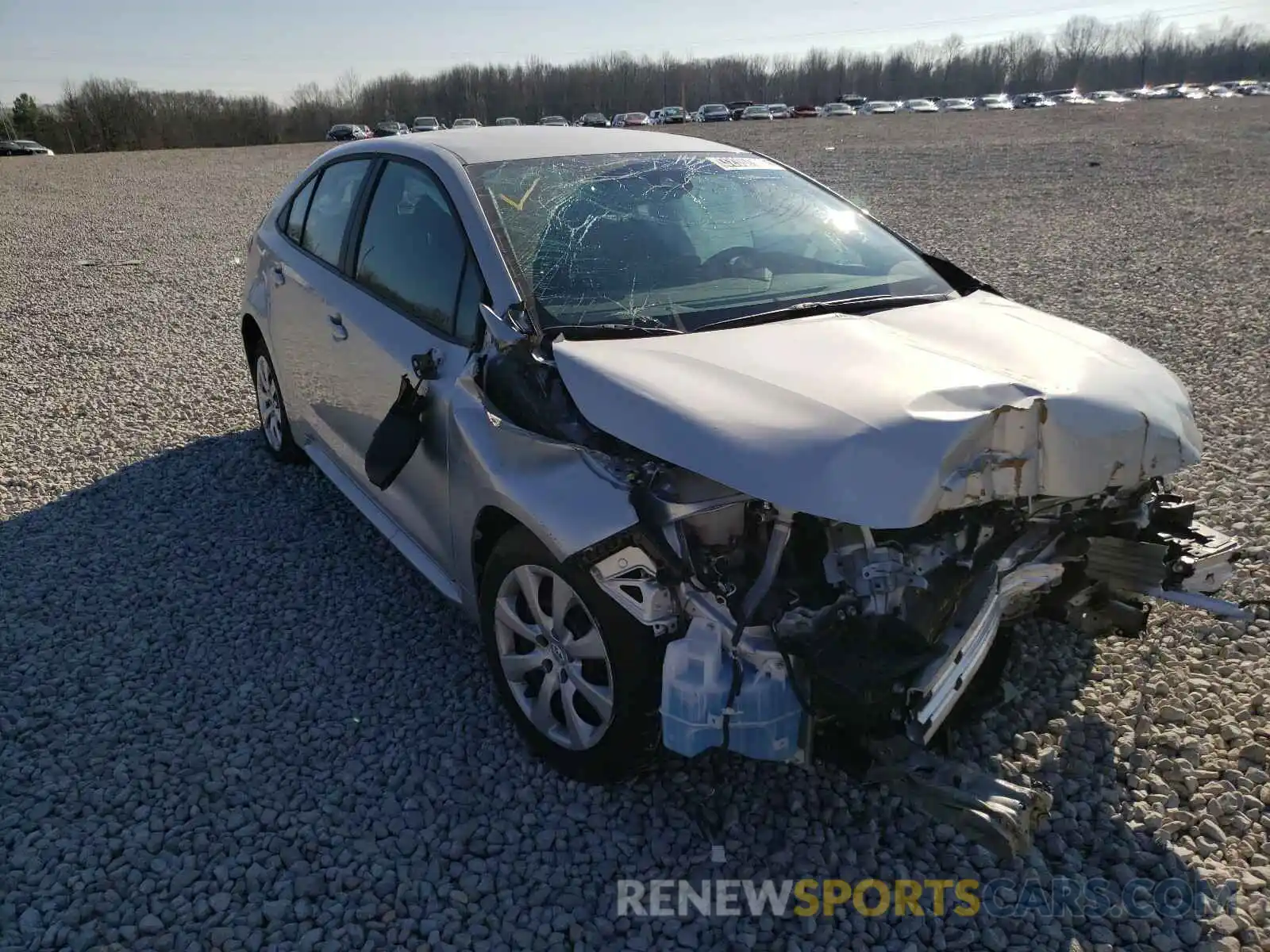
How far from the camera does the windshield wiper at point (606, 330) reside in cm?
289

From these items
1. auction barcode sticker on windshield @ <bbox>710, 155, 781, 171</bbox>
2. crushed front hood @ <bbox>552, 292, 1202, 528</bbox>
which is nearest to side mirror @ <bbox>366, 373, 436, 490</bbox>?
crushed front hood @ <bbox>552, 292, 1202, 528</bbox>

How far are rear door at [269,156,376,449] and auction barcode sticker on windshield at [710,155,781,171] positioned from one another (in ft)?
5.03

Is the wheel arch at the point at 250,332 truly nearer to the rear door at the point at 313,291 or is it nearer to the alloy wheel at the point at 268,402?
the alloy wheel at the point at 268,402

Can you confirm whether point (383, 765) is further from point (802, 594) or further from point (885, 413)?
point (885, 413)

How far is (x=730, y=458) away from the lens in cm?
221

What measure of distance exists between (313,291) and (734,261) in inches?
79.2

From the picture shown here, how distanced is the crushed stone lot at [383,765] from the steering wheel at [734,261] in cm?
168

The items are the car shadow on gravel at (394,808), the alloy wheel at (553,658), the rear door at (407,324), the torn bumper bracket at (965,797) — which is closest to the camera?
the torn bumper bracket at (965,797)

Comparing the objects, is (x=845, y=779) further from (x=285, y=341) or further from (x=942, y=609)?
(x=285, y=341)

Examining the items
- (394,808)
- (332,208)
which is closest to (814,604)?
(394,808)

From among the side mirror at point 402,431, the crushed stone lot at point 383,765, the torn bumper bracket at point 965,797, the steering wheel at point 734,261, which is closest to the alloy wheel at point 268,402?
the crushed stone lot at point 383,765

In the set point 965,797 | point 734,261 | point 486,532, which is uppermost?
point 734,261

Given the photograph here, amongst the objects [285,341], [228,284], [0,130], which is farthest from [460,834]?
[0,130]

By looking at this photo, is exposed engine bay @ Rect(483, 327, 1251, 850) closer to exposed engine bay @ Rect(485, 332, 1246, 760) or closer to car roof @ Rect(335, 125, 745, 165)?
exposed engine bay @ Rect(485, 332, 1246, 760)
